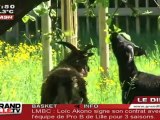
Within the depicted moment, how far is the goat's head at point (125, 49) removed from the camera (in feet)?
14.6

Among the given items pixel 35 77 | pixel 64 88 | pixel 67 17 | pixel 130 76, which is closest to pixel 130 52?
pixel 130 76

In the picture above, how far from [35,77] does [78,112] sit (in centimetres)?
252

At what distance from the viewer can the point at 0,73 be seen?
5.75 meters

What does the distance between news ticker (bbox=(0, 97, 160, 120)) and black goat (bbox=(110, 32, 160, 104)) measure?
1158mm

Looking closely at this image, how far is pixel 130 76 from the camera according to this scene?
466 cm

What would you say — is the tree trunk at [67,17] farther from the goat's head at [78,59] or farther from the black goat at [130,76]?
the black goat at [130,76]

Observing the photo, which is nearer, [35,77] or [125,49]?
[125,49]

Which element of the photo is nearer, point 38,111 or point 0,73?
point 38,111

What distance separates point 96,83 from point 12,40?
109 inches

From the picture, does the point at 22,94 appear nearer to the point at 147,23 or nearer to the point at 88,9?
the point at 88,9

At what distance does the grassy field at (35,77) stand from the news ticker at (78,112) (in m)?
1.57

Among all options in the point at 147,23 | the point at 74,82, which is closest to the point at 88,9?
the point at 74,82

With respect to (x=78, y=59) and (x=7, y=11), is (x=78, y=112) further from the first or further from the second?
(x=78, y=59)

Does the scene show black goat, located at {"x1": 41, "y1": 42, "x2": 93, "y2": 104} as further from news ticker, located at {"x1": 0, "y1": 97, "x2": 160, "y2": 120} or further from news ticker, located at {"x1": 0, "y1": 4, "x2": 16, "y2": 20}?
news ticker, located at {"x1": 0, "y1": 4, "x2": 16, "y2": 20}
